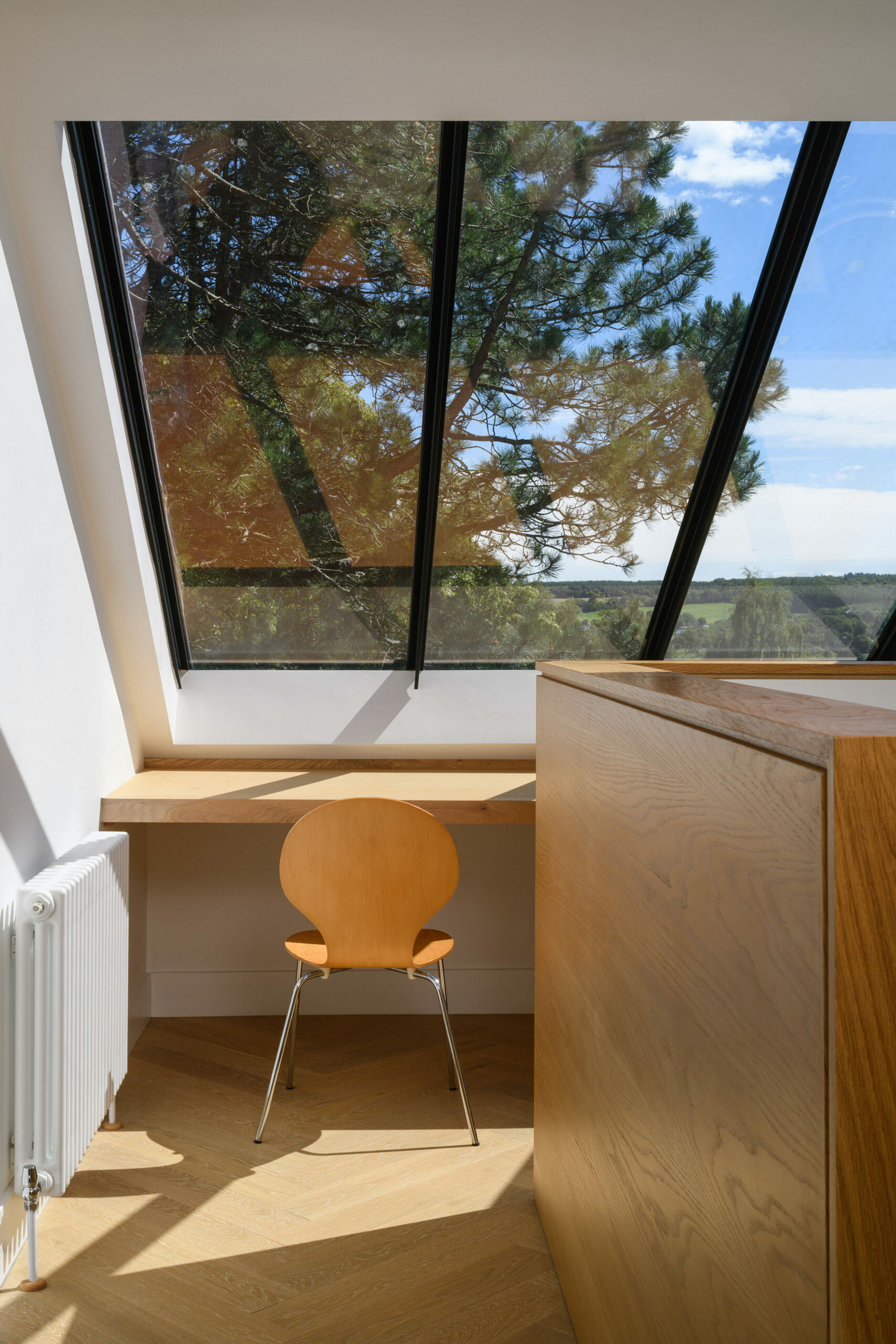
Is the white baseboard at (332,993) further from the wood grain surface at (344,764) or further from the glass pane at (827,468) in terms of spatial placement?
the glass pane at (827,468)

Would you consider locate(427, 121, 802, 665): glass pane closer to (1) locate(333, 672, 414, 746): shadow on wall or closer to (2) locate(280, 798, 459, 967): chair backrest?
(1) locate(333, 672, 414, 746): shadow on wall

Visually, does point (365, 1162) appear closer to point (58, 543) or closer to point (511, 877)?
point (511, 877)

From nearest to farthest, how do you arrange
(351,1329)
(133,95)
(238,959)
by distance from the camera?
(351,1329)
(133,95)
(238,959)

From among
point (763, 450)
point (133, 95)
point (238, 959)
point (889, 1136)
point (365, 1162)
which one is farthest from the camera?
point (238, 959)

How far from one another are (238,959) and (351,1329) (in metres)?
1.72

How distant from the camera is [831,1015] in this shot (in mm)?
653

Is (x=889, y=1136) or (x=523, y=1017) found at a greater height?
(x=889, y=1136)

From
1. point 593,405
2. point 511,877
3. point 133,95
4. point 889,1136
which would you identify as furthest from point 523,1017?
point 133,95

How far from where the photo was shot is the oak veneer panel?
71 centimetres

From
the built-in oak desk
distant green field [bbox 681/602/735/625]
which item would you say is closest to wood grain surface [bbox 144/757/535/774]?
the built-in oak desk

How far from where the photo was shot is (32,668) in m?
2.11

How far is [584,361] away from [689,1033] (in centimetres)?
237

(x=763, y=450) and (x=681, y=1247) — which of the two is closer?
(x=681, y=1247)

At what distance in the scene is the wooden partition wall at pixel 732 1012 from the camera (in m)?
0.65
